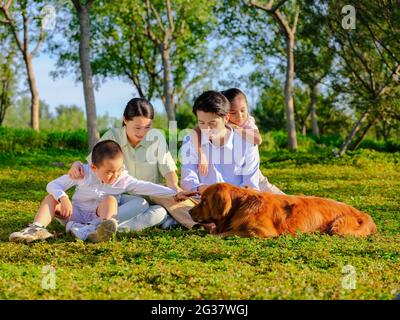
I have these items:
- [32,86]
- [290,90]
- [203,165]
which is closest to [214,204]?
[203,165]

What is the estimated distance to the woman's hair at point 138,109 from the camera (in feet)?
24.7

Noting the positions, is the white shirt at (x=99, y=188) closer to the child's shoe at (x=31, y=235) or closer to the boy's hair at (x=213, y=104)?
the child's shoe at (x=31, y=235)

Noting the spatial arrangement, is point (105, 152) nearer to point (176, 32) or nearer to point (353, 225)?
point (353, 225)

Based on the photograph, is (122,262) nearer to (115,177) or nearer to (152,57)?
(115,177)

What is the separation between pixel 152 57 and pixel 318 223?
96.0 feet

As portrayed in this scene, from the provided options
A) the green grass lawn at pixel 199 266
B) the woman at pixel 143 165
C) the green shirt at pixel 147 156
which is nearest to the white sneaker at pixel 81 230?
the green grass lawn at pixel 199 266

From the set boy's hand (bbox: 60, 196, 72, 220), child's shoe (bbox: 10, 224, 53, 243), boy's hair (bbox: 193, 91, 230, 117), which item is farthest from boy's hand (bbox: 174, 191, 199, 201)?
child's shoe (bbox: 10, 224, 53, 243)

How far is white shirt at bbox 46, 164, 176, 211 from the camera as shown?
7.44 meters

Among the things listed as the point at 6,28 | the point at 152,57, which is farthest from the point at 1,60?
the point at 152,57

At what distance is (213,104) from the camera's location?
288 inches

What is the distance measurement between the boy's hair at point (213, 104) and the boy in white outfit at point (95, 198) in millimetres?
924

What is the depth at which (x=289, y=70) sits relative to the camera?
22188 mm

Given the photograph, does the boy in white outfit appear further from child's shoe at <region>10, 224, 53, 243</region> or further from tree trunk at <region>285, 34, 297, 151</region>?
tree trunk at <region>285, 34, 297, 151</region>
